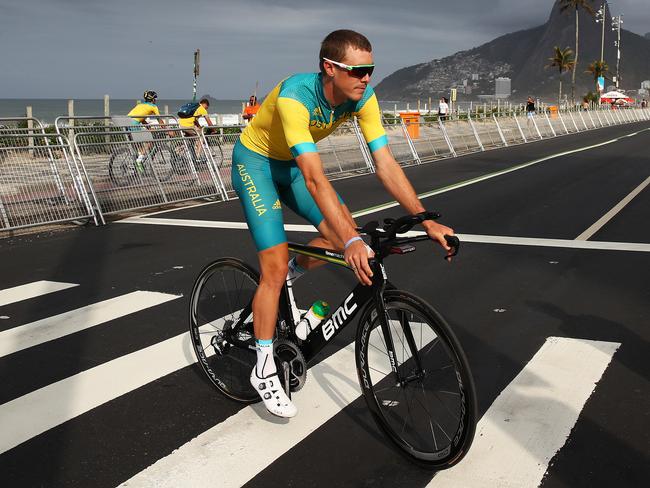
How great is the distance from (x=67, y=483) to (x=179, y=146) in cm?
1101

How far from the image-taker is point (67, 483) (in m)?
3.41

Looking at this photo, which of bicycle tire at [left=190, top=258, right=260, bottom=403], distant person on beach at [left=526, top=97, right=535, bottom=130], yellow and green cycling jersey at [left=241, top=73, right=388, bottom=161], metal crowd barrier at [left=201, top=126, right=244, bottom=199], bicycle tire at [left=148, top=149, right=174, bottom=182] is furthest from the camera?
distant person on beach at [left=526, top=97, right=535, bottom=130]

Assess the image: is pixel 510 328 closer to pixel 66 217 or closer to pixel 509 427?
pixel 509 427

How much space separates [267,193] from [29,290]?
4320 millimetres

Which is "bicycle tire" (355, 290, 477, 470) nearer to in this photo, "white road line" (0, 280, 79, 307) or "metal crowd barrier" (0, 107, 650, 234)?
"white road line" (0, 280, 79, 307)

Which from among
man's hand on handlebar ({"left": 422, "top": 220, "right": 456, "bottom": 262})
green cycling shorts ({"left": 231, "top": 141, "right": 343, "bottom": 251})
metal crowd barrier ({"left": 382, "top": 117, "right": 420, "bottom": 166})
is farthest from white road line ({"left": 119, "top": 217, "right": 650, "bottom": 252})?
metal crowd barrier ({"left": 382, "top": 117, "right": 420, "bottom": 166})

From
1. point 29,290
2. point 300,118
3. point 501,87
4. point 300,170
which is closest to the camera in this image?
point 300,118

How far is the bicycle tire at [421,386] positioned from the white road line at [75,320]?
10.1ft

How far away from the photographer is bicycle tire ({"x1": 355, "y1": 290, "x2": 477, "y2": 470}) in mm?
3143

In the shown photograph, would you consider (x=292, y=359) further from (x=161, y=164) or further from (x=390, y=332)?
(x=161, y=164)

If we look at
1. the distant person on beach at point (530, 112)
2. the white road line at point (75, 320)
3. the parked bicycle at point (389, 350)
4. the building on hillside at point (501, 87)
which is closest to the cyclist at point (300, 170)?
the parked bicycle at point (389, 350)

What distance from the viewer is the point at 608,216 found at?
36.5 ft

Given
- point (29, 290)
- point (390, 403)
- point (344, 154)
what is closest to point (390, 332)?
point (390, 403)

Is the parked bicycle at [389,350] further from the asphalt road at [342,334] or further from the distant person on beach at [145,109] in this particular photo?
the distant person on beach at [145,109]
